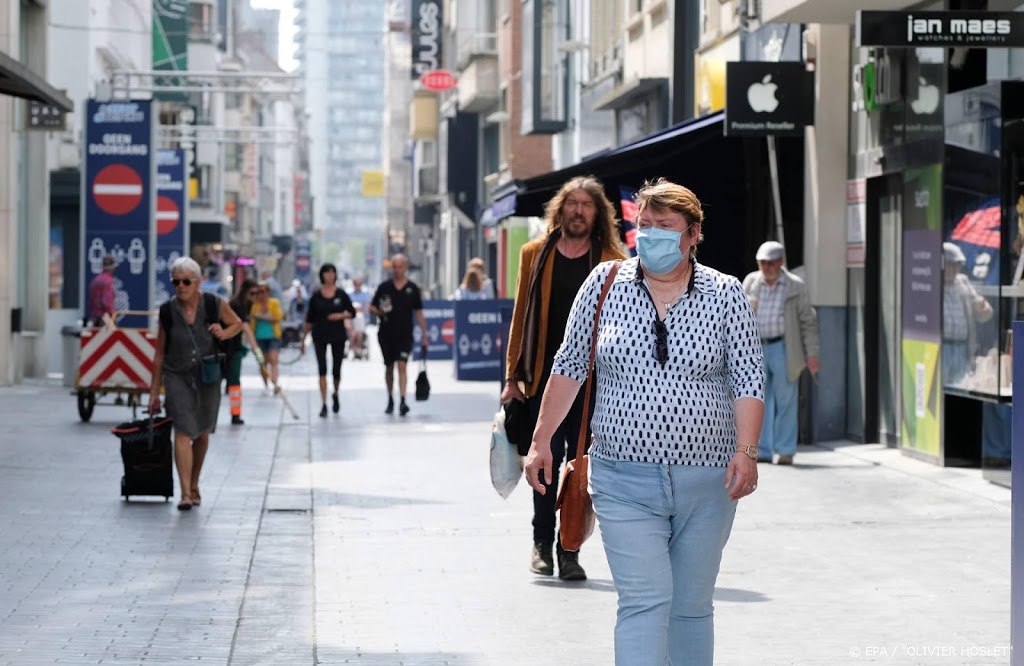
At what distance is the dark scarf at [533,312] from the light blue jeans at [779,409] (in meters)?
6.48

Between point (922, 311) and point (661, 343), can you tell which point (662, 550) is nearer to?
point (661, 343)

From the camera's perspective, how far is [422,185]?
66.2 metres

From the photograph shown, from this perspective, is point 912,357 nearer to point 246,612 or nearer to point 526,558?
point 526,558

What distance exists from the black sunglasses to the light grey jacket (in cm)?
937

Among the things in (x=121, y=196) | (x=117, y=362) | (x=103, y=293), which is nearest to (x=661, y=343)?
(x=117, y=362)

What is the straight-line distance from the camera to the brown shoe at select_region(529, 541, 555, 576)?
9.29 metres

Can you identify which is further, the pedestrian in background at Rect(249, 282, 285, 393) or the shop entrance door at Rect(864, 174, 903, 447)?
the pedestrian in background at Rect(249, 282, 285, 393)

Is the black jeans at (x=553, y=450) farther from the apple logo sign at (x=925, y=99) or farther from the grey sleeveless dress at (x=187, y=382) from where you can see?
the apple logo sign at (x=925, y=99)

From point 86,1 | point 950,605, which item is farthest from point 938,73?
point 86,1

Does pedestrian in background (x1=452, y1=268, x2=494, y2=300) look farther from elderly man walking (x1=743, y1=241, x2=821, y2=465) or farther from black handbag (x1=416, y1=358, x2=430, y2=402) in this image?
elderly man walking (x1=743, y1=241, x2=821, y2=465)

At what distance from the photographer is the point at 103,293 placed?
83.6 ft

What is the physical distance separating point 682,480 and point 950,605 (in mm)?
3268

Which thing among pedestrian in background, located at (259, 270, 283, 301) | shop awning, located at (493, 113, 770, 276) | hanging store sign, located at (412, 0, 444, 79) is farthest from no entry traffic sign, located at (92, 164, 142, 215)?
hanging store sign, located at (412, 0, 444, 79)

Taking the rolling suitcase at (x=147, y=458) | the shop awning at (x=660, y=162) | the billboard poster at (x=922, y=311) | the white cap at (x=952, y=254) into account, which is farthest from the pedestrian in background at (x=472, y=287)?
the rolling suitcase at (x=147, y=458)
